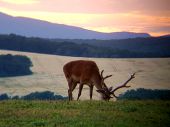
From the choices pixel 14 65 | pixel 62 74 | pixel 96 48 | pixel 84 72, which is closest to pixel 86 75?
pixel 84 72

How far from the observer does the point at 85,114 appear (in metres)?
17.5

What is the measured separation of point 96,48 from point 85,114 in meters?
89.7

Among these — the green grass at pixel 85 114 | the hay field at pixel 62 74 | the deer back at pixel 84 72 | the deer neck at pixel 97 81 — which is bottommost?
the hay field at pixel 62 74

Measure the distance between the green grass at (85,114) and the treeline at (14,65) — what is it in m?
60.3

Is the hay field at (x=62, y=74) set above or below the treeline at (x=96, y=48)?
below

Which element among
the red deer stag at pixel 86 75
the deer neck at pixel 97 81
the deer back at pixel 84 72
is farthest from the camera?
the deer back at pixel 84 72

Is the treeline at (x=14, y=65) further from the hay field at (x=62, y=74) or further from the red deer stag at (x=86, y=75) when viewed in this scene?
the red deer stag at (x=86, y=75)

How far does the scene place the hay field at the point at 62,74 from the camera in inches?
2685

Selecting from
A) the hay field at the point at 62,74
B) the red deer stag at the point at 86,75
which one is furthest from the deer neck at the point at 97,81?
the hay field at the point at 62,74

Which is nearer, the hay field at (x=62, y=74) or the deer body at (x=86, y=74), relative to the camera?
the deer body at (x=86, y=74)

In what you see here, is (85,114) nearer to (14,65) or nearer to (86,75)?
(86,75)

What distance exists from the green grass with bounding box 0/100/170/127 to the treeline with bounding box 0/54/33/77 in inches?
2373

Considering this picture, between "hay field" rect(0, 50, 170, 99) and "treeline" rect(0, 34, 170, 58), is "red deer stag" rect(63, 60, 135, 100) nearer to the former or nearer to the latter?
"hay field" rect(0, 50, 170, 99)

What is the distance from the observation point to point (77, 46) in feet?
354
